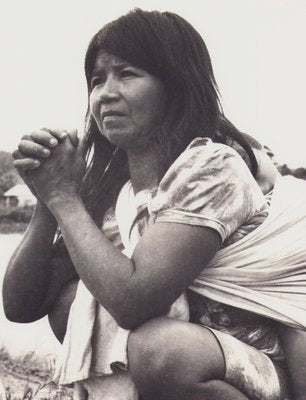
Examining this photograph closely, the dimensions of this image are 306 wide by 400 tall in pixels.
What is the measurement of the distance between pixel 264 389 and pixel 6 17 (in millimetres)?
1619

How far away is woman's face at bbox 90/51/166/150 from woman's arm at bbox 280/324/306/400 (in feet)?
1.77

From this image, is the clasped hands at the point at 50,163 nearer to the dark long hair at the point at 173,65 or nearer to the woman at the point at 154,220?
the woman at the point at 154,220

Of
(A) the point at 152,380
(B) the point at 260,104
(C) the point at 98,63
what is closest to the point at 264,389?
(A) the point at 152,380

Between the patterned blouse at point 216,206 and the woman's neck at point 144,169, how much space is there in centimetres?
4

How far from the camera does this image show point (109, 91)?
152 centimetres

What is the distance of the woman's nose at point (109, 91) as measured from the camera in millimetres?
1515

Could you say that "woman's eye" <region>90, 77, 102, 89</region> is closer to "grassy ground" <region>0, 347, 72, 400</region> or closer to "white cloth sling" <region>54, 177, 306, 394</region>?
"white cloth sling" <region>54, 177, 306, 394</region>

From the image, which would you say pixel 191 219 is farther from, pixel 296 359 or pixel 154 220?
pixel 296 359

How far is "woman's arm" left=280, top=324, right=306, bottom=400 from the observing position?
144 cm

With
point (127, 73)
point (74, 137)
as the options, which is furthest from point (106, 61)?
point (74, 137)

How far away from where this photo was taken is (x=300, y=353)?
4.74ft

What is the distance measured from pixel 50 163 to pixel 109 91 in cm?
21

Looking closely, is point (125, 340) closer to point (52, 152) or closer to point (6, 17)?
point (52, 152)

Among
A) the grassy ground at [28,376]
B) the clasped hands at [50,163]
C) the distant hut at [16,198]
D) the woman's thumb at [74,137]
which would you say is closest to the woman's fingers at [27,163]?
the clasped hands at [50,163]
